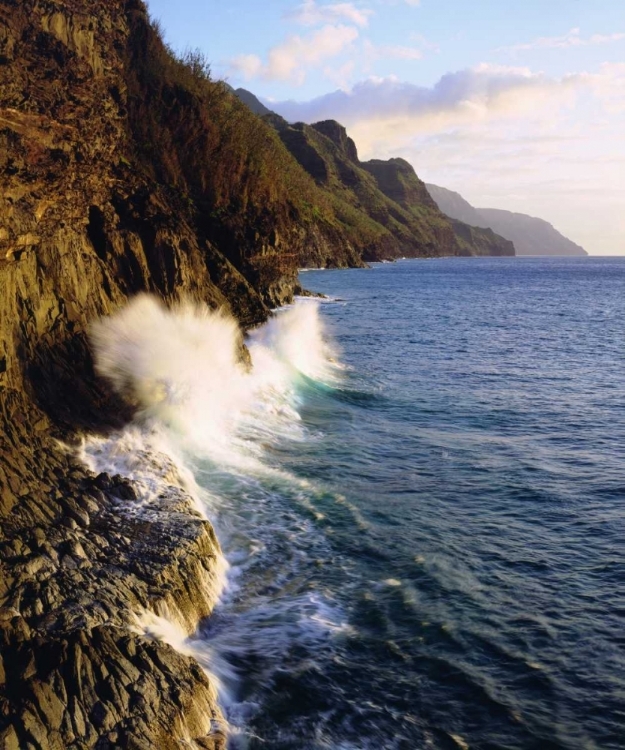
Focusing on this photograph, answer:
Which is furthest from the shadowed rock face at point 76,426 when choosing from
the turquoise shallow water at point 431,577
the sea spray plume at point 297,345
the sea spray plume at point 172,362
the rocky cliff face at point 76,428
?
the sea spray plume at point 297,345

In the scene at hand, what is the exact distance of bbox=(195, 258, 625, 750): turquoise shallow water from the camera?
295 inches

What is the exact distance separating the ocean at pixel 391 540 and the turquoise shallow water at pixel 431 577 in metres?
0.03

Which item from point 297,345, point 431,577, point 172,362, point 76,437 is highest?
point 172,362

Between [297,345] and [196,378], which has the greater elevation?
[196,378]

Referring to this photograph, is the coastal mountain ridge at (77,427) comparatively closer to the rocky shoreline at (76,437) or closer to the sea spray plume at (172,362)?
the rocky shoreline at (76,437)

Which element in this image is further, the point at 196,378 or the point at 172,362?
the point at 196,378

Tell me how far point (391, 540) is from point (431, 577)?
1.39 meters

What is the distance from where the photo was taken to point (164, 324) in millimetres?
16844

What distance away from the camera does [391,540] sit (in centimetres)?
1175

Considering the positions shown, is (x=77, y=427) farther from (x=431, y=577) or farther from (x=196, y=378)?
(x=431, y=577)

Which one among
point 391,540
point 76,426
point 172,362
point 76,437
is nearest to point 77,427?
point 76,426

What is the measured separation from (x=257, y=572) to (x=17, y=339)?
5.94m

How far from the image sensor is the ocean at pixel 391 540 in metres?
7.60

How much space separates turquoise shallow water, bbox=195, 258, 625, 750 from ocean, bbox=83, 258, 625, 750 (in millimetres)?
34
